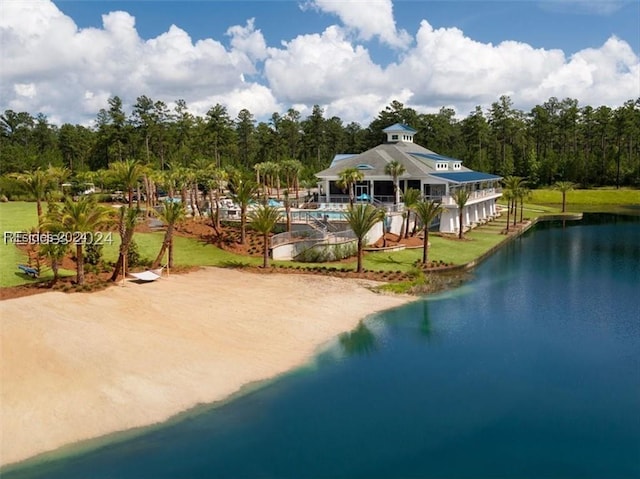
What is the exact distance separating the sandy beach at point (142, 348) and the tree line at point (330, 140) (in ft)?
194

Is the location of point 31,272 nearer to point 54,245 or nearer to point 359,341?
point 54,245

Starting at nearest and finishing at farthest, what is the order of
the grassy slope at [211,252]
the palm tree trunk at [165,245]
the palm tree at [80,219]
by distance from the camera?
the palm tree at [80,219] → the palm tree trunk at [165,245] → the grassy slope at [211,252]

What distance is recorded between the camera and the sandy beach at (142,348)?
18.7m

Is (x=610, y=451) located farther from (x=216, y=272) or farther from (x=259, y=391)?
(x=216, y=272)

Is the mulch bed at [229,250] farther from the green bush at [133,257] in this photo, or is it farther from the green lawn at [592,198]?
the green lawn at [592,198]

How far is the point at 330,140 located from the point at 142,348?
108799 millimetres

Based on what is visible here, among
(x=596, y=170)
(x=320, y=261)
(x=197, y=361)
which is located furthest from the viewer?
(x=596, y=170)

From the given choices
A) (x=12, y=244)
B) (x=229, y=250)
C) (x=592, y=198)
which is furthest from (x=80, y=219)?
(x=592, y=198)

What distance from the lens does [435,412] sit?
19828 millimetres

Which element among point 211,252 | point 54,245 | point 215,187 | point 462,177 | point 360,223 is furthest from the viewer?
point 462,177

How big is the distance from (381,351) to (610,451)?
1094cm

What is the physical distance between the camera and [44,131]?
385 ft

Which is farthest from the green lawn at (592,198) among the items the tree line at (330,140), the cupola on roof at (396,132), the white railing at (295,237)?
the white railing at (295,237)

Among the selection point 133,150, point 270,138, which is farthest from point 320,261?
point 270,138
